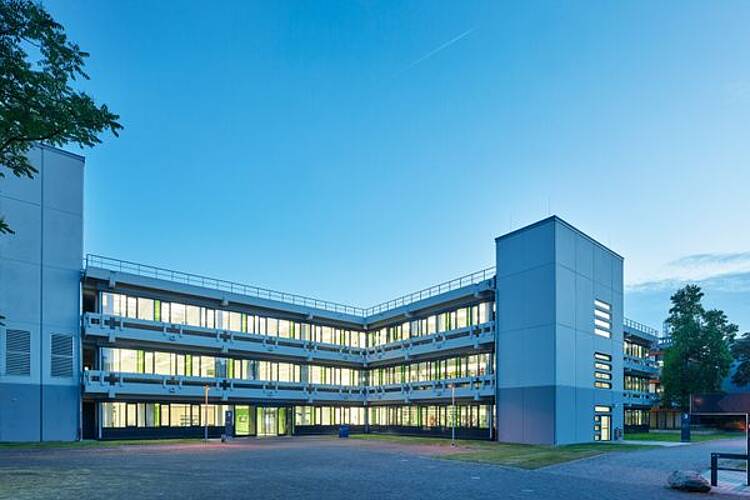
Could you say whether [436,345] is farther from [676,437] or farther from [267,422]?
[676,437]

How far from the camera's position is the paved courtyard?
60.5 ft

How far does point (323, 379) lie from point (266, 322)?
8882mm

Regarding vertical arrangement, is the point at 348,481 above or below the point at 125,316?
below

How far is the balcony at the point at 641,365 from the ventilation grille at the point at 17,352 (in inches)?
2143

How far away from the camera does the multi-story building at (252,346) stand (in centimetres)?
4053

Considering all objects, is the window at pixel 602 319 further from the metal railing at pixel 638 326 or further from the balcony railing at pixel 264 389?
the metal railing at pixel 638 326

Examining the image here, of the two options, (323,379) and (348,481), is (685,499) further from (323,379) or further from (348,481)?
(323,379)

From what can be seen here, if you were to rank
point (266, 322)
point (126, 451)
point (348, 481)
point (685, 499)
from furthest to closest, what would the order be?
1. point (266, 322)
2. point (126, 451)
3. point (348, 481)
4. point (685, 499)

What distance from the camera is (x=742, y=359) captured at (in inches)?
2793

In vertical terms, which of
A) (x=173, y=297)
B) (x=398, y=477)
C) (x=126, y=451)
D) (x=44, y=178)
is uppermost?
(x=44, y=178)

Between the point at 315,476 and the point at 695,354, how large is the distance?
51.7 m

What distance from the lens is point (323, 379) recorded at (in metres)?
59.4

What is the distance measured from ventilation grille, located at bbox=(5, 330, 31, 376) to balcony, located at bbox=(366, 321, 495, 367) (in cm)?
3137

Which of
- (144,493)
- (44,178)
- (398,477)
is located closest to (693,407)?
(398,477)
